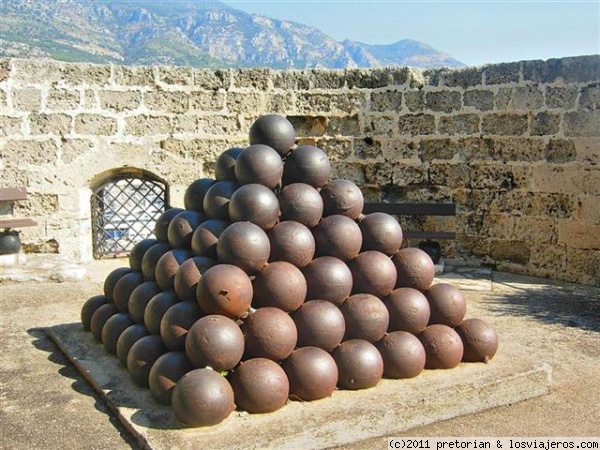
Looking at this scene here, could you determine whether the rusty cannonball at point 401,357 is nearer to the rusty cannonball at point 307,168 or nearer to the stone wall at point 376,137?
the rusty cannonball at point 307,168

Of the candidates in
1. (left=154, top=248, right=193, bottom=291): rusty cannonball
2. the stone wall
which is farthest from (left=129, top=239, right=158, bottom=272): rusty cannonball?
the stone wall

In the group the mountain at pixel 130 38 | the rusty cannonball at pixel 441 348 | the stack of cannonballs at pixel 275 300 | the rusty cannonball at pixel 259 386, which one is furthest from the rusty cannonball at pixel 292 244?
the mountain at pixel 130 38

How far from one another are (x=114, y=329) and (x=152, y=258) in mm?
559

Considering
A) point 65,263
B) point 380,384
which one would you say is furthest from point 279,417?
point 65,263

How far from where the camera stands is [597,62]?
7.36 metres

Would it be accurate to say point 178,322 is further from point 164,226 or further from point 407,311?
point 407,311

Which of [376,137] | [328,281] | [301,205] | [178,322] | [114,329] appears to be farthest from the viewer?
[376,137]

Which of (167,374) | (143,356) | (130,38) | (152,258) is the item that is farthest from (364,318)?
(130,38)

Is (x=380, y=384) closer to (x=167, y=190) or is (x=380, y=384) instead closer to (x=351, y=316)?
(x=351, y=316)

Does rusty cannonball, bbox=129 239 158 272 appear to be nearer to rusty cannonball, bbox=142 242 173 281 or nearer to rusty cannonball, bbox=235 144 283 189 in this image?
rusty cannonball, bbox=142 242 173 281

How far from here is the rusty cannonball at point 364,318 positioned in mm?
4215

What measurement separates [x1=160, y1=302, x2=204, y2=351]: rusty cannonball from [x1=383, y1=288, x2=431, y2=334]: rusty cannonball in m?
1.25

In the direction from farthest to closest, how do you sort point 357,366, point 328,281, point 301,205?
1. point 301,205
2. point 328,281
3. point 357,366

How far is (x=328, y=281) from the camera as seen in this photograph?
4.20 meters
